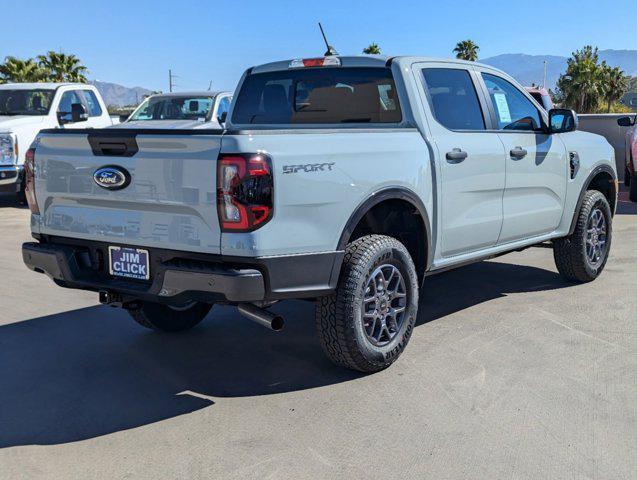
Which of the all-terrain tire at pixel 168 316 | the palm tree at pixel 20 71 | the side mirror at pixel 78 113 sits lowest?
the all-terrain tire at pixel 168 316

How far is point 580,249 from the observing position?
20.0 ft

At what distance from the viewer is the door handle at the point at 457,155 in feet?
14.9

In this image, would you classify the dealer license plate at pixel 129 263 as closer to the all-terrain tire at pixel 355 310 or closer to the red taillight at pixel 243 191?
the red taillight at pixel 243 191

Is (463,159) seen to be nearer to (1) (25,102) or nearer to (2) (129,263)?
(2) (129,263)

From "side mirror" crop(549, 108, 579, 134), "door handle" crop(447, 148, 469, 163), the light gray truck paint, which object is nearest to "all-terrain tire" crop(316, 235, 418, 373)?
the light gray truck paint

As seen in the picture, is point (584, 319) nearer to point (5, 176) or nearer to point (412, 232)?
point (412, 232)

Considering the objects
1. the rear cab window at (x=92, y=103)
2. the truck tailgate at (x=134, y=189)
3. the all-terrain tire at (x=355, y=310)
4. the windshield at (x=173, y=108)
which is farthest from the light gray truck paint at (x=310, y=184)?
the rear cab window at (x=92, y=103)

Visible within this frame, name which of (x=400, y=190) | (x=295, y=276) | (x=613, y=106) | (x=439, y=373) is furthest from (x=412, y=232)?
(x=613, y=106)

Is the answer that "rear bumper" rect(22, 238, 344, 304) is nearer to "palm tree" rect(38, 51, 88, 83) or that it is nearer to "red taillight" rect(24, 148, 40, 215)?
"red taillight" rect(24, 148, 40, 215)

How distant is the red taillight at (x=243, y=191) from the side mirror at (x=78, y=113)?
9.62 meters

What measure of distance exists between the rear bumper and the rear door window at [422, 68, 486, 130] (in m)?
1.55

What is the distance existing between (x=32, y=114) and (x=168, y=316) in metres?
8.63

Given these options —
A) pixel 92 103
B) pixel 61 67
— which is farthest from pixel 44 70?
pixel 92 103

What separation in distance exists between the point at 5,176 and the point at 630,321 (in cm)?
960
